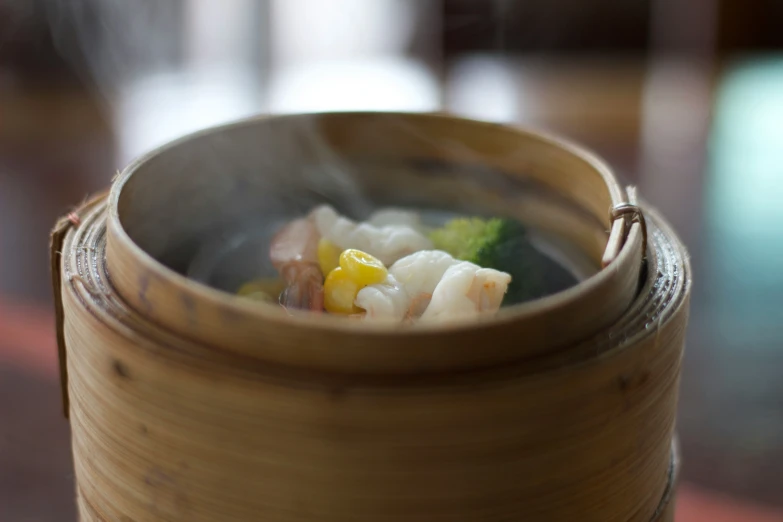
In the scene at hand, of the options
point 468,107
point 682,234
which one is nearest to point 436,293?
point 682,234

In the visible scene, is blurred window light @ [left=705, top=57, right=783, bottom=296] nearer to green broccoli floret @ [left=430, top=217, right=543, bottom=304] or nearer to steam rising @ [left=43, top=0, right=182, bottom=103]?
green broccoli floret @ [left=430, top=217, right=543, bottom=304]

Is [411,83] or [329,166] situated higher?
[329,166]

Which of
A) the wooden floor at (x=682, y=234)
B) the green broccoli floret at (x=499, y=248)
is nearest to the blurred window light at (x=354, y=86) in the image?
the wooden floor at (x=682, y=234)

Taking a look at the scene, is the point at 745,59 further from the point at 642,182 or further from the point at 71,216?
the point at 71,216

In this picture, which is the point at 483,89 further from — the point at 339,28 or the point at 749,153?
the point at 749,153

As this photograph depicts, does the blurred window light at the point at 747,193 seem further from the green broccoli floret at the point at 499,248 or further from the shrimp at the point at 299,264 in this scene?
the shrimp at the point at 299,264

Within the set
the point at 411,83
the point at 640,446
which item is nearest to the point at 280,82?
the point at 411,83

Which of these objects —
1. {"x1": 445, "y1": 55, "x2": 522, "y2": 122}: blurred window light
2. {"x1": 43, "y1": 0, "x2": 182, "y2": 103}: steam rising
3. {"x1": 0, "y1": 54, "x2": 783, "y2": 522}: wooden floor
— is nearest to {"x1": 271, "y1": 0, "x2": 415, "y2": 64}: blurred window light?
{"x1": 445, "y1": 55, "x2": 522, "y2": 122}: blurred window light

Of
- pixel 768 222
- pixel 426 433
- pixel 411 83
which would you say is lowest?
pixel 768 222
